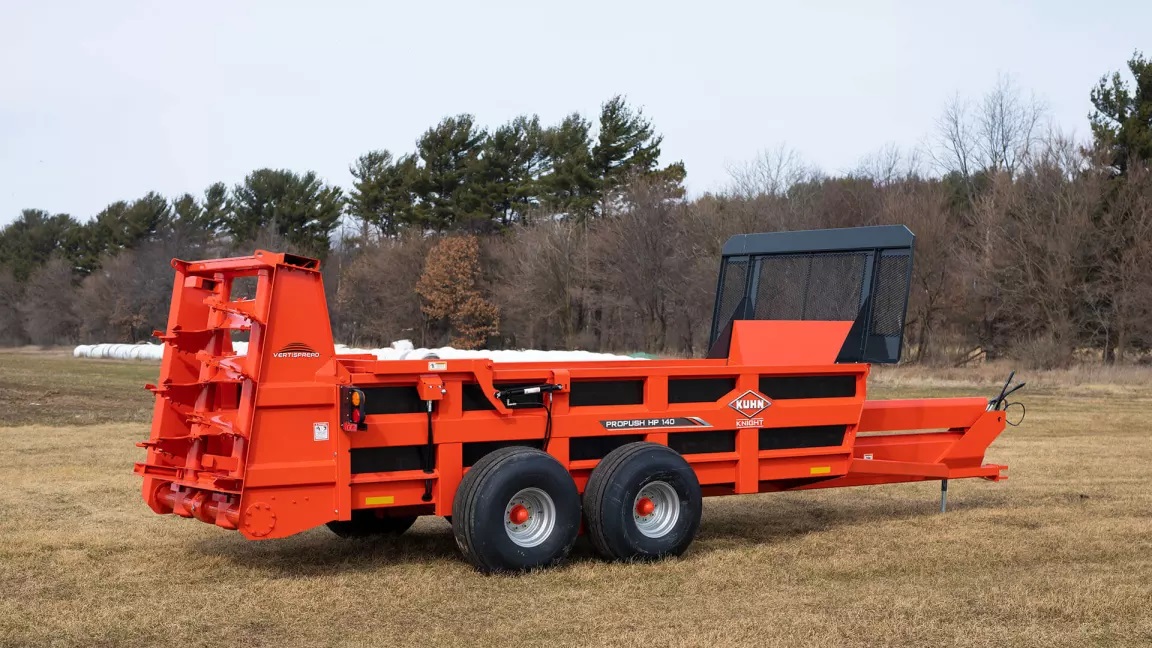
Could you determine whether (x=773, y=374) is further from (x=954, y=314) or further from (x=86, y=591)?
(x=954, y=314)

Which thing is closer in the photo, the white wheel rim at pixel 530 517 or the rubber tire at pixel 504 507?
the rubber tire at pixel 504 507

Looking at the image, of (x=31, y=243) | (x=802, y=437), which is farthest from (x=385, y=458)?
(x=31, y=243)

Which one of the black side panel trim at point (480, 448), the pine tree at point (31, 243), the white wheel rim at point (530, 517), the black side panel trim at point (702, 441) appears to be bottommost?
the white wheel rim at point (530, 517)

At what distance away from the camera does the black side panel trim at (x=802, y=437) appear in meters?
8.88

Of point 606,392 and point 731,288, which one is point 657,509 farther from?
point 731,288

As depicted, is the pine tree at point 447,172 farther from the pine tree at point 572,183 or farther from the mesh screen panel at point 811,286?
the mesh screen panel at point 811,286

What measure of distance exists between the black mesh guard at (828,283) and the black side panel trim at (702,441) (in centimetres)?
137

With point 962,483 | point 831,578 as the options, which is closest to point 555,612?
point 831,578

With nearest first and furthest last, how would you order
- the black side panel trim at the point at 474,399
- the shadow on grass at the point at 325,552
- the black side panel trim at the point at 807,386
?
the black side panel trim at the point at 474,399, the shadow on grass at the point at 325,552, the black side panel trim at the point at 807,386

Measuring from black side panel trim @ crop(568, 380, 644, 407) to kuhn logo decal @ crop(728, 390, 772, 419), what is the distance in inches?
28.7

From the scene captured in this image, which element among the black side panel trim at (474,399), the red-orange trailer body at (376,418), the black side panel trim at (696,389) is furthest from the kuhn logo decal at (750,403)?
the black side panel trim at (474,399)

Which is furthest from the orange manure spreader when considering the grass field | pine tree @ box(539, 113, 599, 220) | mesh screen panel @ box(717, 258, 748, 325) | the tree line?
pine tree @ box(539, 113, 599, 220)

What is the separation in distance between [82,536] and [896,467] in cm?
628

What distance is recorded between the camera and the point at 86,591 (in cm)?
716
